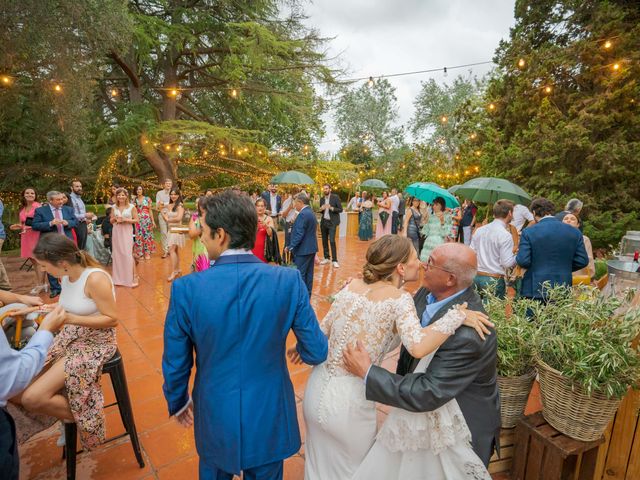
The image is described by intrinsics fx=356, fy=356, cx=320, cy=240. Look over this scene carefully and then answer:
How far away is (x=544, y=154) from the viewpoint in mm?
11086

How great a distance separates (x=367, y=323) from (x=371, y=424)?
1.82 ft

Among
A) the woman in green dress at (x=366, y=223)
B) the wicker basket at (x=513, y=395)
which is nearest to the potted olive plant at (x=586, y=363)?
the wicker basket at (x=513, y=395)

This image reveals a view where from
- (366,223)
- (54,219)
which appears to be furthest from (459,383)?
(366,223)

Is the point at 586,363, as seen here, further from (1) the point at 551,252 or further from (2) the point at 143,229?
(2) the point at 143,229

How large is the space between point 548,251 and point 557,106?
10679 millimetres

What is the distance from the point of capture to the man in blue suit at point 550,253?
3.71 meters

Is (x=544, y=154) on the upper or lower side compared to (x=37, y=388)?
upper

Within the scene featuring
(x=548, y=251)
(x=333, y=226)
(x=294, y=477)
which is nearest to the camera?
(x=294, y=477)

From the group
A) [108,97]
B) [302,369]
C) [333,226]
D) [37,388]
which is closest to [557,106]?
[333,226]

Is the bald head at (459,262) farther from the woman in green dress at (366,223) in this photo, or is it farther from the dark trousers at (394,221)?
the woman in green dress at (366,223)

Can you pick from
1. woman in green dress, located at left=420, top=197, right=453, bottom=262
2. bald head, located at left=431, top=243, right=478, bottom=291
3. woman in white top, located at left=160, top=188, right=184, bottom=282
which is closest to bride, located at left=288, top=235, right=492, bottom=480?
bald head, located at left=431, top=243, right=478, bottom=291

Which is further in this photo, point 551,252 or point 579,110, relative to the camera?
point 579,110

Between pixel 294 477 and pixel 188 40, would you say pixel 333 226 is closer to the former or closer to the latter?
pixel 294 477

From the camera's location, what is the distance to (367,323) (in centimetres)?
190
